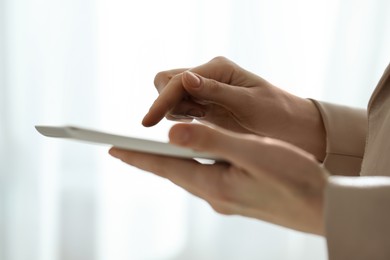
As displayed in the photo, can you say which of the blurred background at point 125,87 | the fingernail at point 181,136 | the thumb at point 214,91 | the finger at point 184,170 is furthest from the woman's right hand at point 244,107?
the blurred background at point 125,87

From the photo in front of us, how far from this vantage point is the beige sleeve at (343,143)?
0.85m

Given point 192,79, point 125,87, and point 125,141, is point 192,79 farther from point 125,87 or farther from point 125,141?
point 125,87

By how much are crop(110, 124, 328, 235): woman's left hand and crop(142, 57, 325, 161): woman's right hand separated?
316 millimetres

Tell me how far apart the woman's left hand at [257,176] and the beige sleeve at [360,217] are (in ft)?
0.05

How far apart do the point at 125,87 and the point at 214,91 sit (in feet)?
2.05

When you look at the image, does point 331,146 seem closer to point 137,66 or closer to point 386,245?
point 386,245

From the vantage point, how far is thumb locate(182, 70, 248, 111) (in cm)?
78

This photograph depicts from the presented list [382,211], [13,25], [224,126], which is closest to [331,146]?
[224,126]

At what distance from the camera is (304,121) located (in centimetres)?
89

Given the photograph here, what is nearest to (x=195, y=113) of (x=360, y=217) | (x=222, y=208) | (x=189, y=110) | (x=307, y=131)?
(x=189, y=110)

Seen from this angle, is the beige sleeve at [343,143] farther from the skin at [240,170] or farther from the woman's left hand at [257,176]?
the woman's left hand at [257,176]

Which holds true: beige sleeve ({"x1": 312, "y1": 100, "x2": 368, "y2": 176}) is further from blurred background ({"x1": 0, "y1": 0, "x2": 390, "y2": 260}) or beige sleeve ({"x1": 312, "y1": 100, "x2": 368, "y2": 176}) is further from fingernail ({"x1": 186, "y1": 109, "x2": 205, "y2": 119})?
blurred background ({"x1": 0, "y1": 0, "x2": 390, "y2": 260})

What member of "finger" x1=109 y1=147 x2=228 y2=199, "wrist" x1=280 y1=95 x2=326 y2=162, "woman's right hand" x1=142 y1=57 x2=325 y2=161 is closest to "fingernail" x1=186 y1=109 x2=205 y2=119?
"woman's right hand" x1=142 y1=57 x2=325 y2=161

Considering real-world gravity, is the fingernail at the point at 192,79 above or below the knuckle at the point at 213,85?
above
